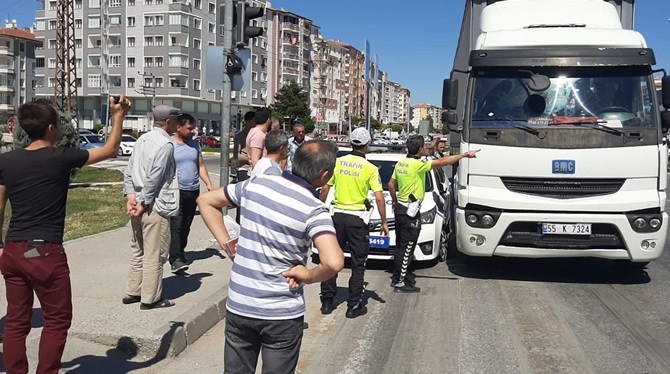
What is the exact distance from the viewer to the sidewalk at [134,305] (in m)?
5.34

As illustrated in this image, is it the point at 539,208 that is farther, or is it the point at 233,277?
the point at 539,208

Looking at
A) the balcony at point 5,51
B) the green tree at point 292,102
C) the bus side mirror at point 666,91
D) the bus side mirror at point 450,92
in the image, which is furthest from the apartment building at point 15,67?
the bus side mirror at point 666,91

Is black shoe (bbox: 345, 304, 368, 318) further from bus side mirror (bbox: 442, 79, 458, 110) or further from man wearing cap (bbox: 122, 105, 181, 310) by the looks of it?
bus side mirror (bbox: 442, 79, 458, 110)

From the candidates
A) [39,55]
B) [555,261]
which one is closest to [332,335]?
[555,261]

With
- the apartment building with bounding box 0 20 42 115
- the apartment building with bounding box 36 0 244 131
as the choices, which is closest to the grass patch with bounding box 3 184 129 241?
the apartment building with bounding box 36 0 244 131

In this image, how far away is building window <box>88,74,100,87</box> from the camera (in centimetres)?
8369

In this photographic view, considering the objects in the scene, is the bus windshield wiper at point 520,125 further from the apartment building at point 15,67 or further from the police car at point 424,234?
the apartment building at point 15,67

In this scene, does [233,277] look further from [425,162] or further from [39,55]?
[39,55]

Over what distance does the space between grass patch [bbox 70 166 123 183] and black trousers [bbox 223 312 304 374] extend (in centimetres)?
2075

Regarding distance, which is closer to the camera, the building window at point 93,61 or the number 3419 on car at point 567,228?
the number 3419 on car at point 567,228

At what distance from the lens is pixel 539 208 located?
786cm

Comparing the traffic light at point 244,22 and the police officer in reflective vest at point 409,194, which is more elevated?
the traffic light at point 244,22

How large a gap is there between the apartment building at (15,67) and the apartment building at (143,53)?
→ 822 centimetres

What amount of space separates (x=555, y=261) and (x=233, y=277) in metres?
7.86
